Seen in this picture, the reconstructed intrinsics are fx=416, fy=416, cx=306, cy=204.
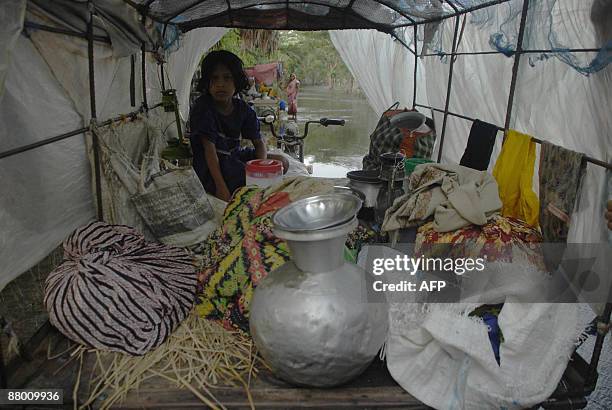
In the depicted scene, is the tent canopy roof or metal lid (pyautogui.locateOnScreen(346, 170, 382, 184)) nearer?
metal lid (pyautogui.locateOnScreen(346, 170, 382, 184))

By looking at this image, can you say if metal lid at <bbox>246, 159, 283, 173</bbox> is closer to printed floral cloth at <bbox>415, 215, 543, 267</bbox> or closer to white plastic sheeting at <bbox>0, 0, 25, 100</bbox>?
printed floral cloth at <bbox>415, 215, 543, 267</bbox>

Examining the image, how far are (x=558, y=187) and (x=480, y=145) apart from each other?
49.1 inches

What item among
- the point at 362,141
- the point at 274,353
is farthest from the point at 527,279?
the point at 362,141

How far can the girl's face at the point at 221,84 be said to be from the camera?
3.76 meters

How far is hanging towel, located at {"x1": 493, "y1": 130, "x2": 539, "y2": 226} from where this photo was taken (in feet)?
8.88

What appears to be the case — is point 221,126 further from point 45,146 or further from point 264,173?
point 45,146

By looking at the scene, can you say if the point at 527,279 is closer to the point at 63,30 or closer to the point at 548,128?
the point at 548,128

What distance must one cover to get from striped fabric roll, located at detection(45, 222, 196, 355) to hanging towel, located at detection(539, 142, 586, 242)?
6.70 feet

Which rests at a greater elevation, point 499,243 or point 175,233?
point 499,243

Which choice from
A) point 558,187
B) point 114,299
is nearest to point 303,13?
point 558,187

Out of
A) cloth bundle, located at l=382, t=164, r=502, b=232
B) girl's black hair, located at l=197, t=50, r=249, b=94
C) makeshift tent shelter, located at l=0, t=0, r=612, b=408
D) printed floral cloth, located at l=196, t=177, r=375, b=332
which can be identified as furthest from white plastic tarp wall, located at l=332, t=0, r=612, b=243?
girl's black hair, located at l=197, t=50, r=249, b=94

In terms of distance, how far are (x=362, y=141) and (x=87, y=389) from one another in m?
9.75

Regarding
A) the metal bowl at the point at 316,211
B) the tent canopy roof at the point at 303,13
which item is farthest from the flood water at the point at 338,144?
the metal bowl at the point at 316,211

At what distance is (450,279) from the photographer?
220 centimetres
